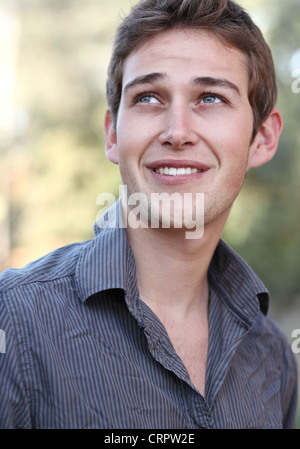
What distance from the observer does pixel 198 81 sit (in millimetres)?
2006

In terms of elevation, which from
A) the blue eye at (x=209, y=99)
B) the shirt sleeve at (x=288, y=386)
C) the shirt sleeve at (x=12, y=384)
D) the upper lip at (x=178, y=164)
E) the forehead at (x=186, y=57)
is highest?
the forehead at (x=186, y=57)

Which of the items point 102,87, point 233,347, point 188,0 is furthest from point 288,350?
A: point 102,87

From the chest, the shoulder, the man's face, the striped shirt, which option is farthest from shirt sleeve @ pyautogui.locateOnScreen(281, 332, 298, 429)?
the shoulder

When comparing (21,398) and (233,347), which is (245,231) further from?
(21,398)

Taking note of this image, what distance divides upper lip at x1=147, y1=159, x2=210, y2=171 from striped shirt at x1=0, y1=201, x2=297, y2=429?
0.27 meters

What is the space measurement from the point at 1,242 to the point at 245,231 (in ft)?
18.9

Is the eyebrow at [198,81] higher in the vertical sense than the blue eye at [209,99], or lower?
higher

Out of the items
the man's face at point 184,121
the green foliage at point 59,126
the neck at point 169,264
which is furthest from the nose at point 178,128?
the green foliage at point 59,126

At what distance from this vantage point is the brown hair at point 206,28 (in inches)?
82.4

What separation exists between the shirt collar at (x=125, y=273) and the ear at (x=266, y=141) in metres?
0.39

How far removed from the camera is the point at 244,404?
2053 millimetres

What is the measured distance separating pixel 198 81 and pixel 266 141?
1.92 ft

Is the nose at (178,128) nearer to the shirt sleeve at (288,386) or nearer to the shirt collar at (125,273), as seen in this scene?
the shirt collar at (125,273)

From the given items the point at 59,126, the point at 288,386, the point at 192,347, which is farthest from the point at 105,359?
the point at 59,126
